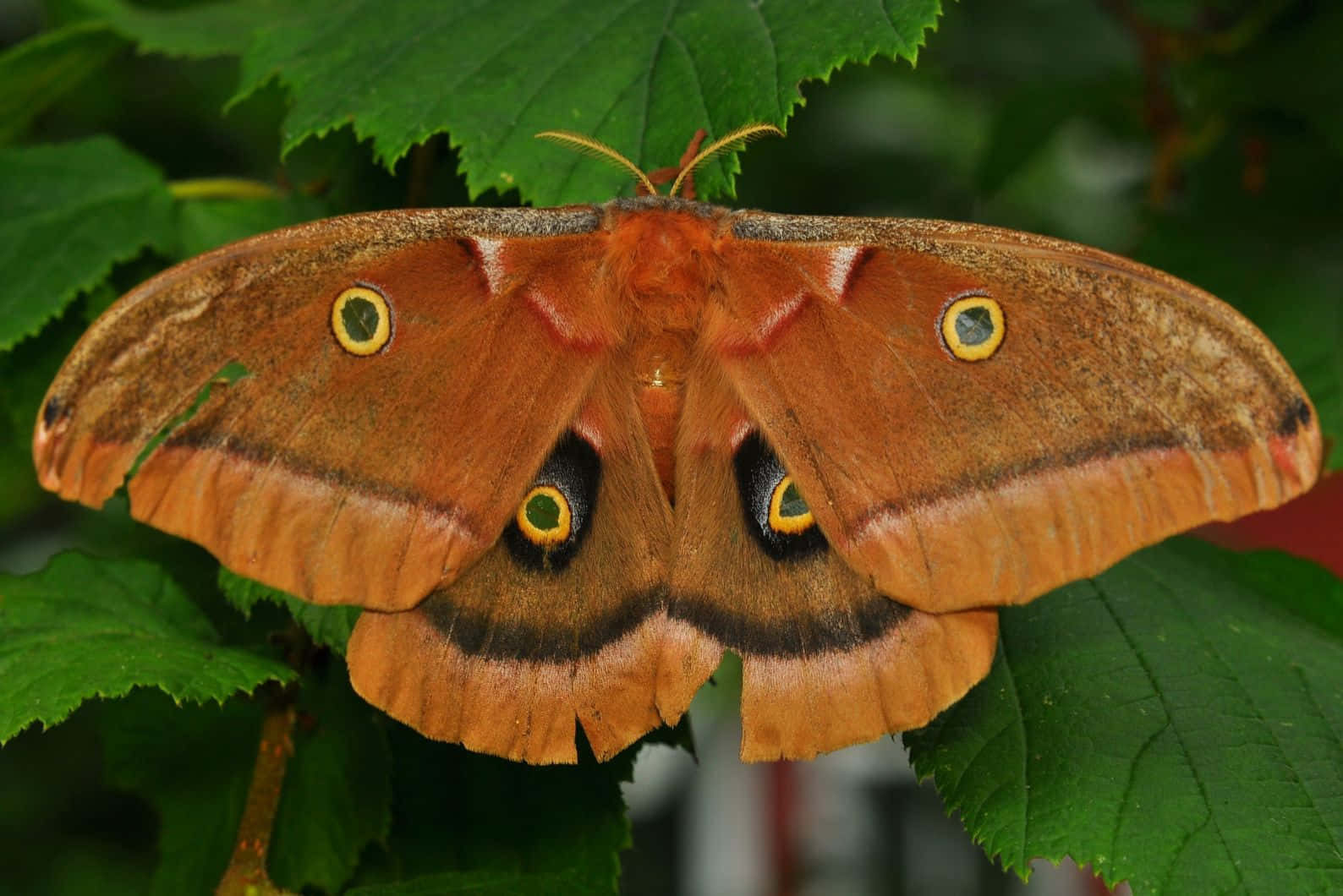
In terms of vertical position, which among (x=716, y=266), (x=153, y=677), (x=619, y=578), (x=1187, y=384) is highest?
(x=716, y=266)

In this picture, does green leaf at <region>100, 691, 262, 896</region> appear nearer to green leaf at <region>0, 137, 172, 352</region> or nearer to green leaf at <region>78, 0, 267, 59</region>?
green leaf at <region>0, 137, 172, 352</region>

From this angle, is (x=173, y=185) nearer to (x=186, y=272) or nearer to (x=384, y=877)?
(x=186, y=272)

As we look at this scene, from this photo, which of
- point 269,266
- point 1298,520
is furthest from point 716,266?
point 1298,520

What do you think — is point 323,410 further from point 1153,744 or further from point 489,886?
point 1153,744

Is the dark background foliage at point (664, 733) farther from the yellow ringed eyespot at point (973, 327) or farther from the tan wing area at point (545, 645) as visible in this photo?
the yellow ringed eyespot at point (973, 327)

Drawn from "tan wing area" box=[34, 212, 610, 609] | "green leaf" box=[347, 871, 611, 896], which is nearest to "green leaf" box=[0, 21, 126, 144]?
"tan wing area" box=[34, 212, 610, 609]
